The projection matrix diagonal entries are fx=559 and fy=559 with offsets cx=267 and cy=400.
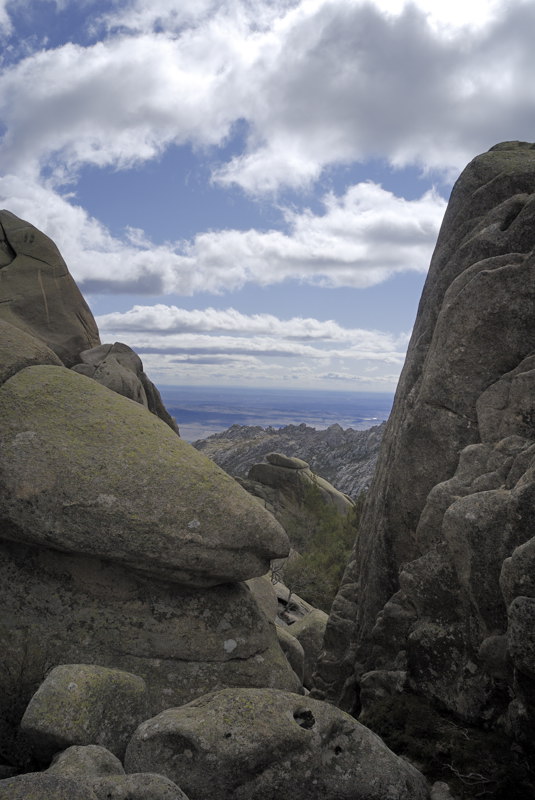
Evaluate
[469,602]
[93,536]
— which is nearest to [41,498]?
[93,536]

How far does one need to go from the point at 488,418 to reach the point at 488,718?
5226 millimetres

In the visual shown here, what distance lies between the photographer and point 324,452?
388ft

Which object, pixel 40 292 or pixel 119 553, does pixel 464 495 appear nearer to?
pixel 119 553

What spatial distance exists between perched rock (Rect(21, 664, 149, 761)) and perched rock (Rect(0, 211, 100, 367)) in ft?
60.4

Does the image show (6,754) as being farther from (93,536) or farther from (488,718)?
(488,718)

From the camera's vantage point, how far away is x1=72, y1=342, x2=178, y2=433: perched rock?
24.2m

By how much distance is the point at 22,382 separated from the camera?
13.3 m

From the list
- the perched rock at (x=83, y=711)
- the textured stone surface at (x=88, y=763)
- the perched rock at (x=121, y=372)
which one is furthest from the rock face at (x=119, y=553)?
the perched rock at (x=121, y=372)

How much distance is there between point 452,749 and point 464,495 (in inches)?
160

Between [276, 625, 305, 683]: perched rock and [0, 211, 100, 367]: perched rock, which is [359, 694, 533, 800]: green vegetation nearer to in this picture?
[276, 625, 305, 683]: perched rock

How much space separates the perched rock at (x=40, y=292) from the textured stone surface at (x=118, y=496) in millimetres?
12990

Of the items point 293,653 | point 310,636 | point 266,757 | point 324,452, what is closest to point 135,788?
point 266,757

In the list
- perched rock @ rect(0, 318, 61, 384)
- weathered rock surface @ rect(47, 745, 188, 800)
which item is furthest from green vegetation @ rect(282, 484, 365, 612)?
weathered rock surface @ rect(47, 745, 188, 800)

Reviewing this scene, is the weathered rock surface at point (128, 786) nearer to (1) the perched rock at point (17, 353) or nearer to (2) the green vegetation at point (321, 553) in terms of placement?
(1) the perched rock at point (17, 353)
